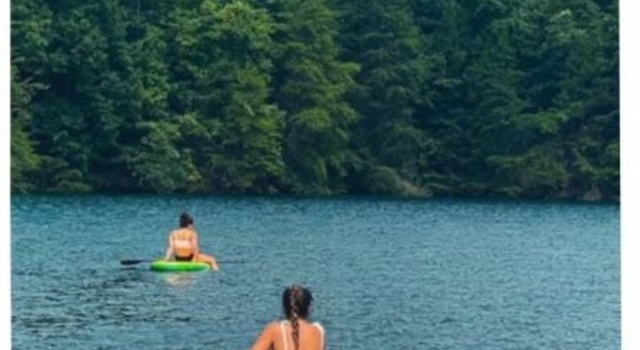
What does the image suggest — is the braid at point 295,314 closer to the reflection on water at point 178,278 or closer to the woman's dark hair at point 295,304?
the woman's dark hair at point 295,304

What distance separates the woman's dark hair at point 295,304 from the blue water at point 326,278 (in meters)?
11.0

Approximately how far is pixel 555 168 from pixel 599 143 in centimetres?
200

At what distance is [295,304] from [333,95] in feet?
199

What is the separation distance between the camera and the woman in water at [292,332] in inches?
372

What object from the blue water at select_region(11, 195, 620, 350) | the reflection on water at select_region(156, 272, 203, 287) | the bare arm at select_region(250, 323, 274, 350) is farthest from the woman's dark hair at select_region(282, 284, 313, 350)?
the reflection on water at select_region(156, 272, 203, 287)

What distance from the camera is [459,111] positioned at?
72000mm

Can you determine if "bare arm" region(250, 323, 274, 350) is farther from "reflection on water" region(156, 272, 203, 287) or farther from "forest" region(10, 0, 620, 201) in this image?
"forest" region(10, 0, 620, 201)

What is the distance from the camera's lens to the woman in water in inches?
372

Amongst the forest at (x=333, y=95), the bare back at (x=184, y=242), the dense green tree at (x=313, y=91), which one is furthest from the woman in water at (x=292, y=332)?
the dense green tree at (x=313, y=91)

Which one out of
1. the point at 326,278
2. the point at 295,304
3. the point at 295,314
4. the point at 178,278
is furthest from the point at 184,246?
the point at 295,304

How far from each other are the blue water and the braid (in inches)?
430

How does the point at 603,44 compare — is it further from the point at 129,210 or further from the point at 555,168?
the point at 129,210

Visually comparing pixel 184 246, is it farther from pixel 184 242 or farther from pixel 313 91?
pixel 313 91
